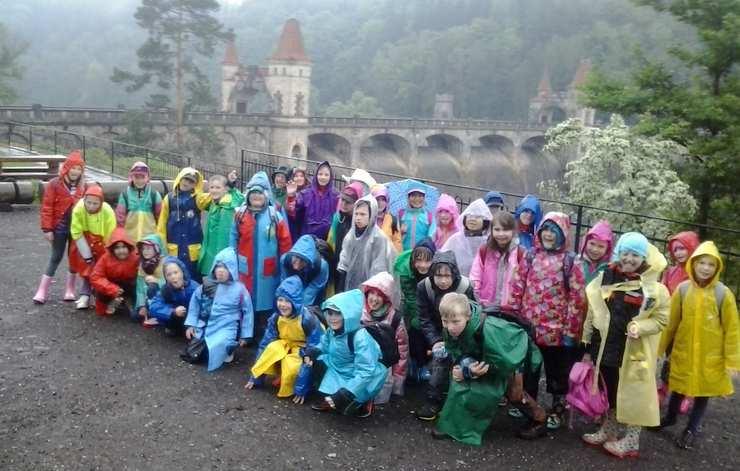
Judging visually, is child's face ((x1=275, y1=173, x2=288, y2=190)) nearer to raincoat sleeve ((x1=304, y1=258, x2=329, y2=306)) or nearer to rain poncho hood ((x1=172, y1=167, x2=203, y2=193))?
rain poncho hood ((x1=172, y1=167, x2=203, y2=193))

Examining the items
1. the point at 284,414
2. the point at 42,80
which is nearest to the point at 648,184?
the point at 284,414

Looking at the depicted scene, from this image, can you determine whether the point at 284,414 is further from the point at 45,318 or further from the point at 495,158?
the point at 495,158

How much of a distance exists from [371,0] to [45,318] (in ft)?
342

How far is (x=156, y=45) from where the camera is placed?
1337 inches

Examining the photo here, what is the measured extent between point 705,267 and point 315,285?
9.04ft

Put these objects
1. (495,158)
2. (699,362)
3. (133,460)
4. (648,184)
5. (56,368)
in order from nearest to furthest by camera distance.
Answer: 1. (133,460)
2. (699,362)
3. (56,368)
4. (648,184)
5. (495,158)

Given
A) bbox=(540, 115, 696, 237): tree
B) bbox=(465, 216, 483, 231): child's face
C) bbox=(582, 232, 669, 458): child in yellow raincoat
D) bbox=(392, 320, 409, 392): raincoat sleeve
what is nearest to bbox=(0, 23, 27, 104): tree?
bbox=(540, 115, 696, 237): tree

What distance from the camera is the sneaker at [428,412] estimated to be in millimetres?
4664

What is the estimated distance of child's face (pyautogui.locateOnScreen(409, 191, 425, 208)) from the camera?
6.00 m

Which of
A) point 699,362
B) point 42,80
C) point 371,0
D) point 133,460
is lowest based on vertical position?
point 133,460

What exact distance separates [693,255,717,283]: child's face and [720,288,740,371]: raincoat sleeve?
164 mm

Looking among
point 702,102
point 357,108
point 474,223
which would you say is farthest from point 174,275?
point 357,108

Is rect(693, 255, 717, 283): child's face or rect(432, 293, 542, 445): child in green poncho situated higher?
rect(693, 255, 717, 283): child's face

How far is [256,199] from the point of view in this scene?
229 inches
